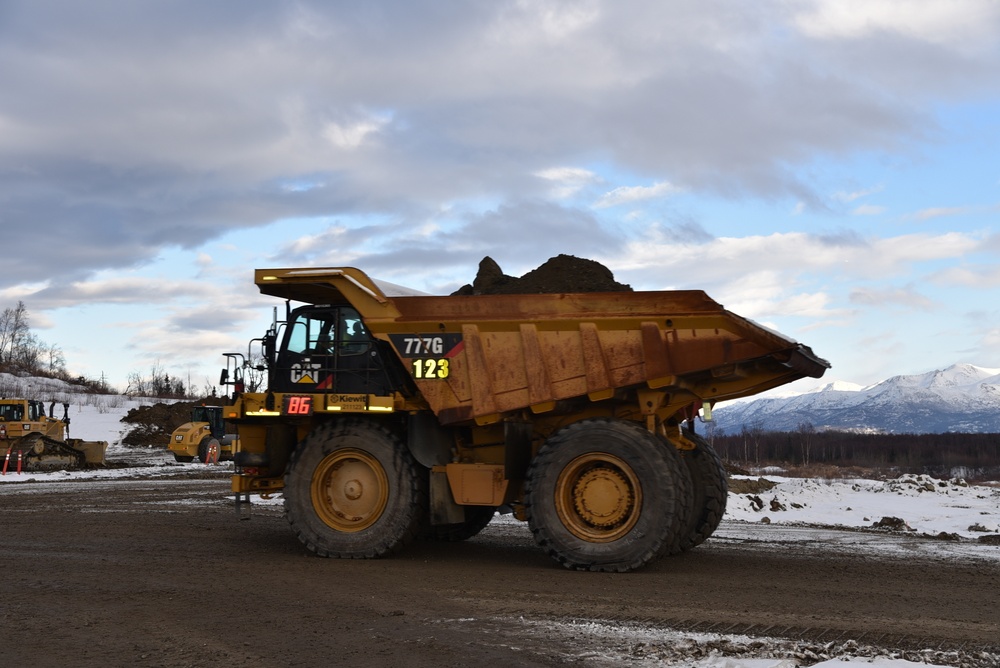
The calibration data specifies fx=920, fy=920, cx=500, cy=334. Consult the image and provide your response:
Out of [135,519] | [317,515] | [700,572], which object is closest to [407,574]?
[317,515]

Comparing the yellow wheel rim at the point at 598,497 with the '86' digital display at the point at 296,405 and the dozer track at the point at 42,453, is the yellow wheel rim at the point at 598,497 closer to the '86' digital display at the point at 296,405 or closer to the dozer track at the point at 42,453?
the '86' digital display at the point at 296,405

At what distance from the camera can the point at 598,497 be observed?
9.71 metres

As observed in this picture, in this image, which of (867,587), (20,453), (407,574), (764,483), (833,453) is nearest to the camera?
(867,587)

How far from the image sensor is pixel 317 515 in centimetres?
1077

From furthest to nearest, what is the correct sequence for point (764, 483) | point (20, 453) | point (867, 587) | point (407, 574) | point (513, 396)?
point (20, 453), point (764, 483), point (513, 396), point (407, 574), point (867, 587)

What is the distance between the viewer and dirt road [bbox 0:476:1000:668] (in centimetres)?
624

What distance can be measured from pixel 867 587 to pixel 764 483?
1403 centimetres

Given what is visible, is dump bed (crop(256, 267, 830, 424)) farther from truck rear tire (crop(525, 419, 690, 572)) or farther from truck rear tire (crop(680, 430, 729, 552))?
truck rear tire (crop(680, 430, 729, 552))

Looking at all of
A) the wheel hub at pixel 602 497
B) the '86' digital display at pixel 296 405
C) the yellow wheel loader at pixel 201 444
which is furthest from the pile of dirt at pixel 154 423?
the wheel hub at pixel 602 497

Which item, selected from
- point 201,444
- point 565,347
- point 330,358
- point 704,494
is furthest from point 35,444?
point 704,494

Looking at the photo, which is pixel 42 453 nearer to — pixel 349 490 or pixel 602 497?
pixel 349 490

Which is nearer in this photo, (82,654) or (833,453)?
(82,654)

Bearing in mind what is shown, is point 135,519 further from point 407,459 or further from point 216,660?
point 216,660

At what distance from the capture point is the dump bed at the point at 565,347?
383 inches
